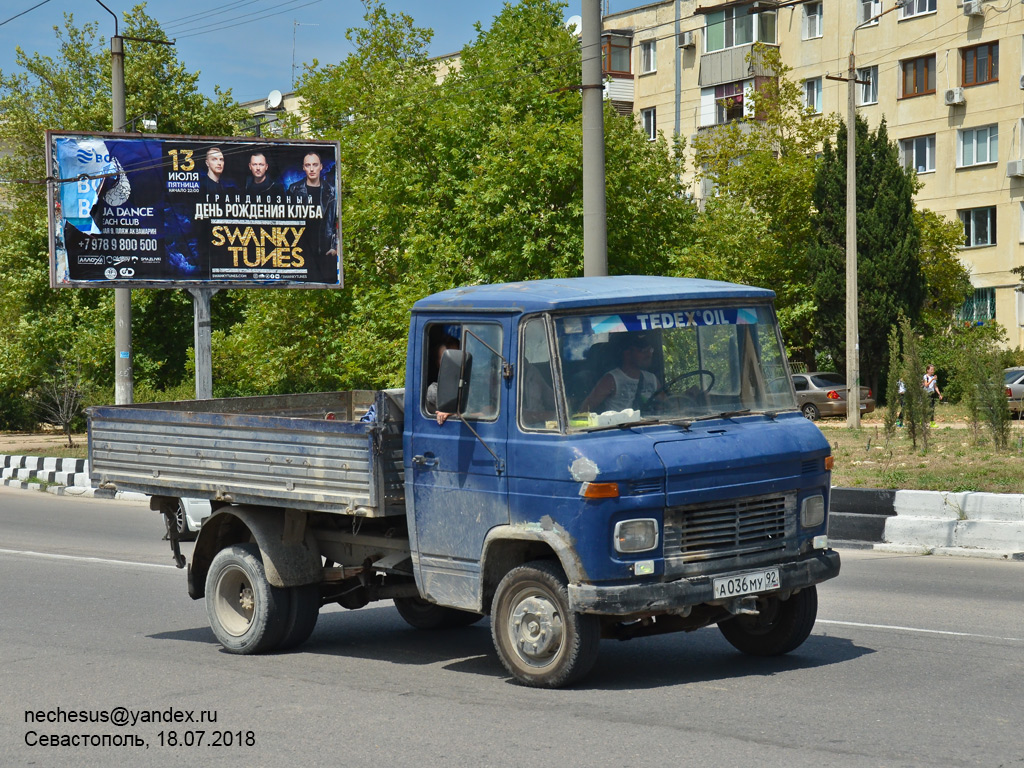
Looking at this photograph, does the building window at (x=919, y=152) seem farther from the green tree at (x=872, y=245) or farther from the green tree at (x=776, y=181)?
the green tree at (x=872, y=245)

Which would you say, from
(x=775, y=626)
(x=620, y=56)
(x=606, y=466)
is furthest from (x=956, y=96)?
(x=606, y=466)

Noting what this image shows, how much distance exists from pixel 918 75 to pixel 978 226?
238 inches

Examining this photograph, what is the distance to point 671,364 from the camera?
6.96m

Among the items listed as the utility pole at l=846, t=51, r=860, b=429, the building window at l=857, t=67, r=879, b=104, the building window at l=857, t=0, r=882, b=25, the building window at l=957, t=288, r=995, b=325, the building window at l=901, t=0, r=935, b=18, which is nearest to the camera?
the utility pole at l=846, t=51, r=860, b=429

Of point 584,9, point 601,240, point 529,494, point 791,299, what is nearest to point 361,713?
point 529,494

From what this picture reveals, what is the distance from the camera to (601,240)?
540 inches

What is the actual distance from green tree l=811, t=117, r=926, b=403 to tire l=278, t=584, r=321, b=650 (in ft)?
113

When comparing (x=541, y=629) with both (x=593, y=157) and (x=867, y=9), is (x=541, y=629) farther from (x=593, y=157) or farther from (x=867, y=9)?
(x=867, y=9)

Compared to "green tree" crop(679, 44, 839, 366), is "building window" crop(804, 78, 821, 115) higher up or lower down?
higher up

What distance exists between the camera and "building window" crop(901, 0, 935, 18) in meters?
45.1

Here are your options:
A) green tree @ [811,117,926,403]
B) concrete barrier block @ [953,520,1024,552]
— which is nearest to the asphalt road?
concrete barrier block @ [953,520,1024,552]

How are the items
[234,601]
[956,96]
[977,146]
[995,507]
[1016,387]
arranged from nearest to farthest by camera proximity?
[234,601] < [995,507] < [1016,387] < [956,96] < [977,146]

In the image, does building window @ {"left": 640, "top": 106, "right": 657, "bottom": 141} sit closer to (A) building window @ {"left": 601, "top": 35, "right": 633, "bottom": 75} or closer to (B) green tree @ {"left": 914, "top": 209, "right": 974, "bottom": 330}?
(A) building window @ {"left": 601, "top": 35, "right": 633, "bottom": 75}

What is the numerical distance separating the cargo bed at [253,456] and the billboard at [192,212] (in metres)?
13.5
